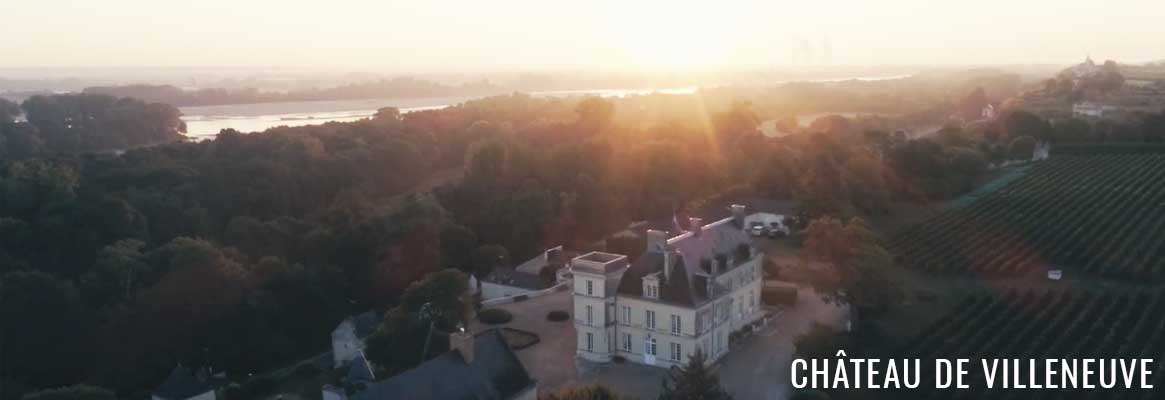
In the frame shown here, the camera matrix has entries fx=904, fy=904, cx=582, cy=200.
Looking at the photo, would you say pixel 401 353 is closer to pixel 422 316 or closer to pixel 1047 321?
pixel 422 316

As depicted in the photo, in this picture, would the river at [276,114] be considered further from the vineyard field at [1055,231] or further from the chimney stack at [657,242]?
the chimney stack at [657,242]

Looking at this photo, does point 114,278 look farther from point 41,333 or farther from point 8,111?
point 8,111

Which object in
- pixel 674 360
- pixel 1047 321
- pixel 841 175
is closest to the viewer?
pixel 674 360

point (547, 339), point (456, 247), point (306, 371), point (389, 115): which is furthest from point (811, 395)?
point (389, 115)

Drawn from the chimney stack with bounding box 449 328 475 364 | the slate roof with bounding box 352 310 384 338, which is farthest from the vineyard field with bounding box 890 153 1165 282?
the chimney stack with bounding box 449 328 475 364

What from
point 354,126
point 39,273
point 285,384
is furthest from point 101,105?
point 285,384

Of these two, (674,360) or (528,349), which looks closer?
(674,360)
